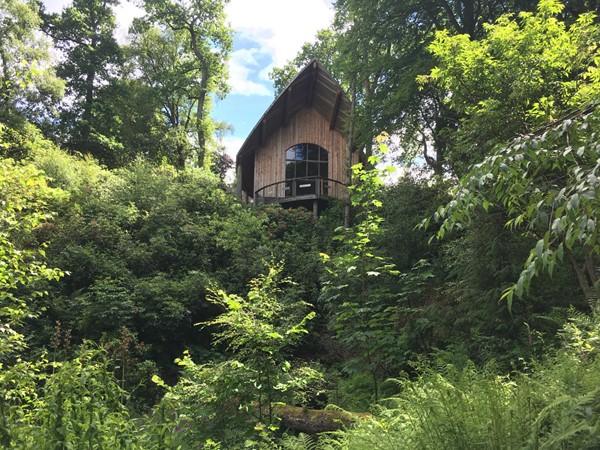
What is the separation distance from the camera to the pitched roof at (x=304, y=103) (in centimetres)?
1850

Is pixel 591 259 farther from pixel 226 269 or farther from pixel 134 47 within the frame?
pixel 134 47

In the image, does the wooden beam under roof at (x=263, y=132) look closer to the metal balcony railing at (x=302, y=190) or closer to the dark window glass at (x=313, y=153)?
the dark window glass at (x=313, y=153)

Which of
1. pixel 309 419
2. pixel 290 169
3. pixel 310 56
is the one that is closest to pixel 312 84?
pixel 290 169

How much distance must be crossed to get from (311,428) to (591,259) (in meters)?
4.45

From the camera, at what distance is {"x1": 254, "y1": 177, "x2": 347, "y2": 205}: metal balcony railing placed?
18.3 m

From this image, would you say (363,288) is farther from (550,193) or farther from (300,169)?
(300,169)

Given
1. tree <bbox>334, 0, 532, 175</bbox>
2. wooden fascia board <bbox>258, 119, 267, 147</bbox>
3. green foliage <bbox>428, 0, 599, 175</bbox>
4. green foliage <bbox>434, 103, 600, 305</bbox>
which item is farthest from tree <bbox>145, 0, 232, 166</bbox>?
green foliage <bbox>434, 103, 600, 305</bbox>

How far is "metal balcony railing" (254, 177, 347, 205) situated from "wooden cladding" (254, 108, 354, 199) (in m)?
0.54

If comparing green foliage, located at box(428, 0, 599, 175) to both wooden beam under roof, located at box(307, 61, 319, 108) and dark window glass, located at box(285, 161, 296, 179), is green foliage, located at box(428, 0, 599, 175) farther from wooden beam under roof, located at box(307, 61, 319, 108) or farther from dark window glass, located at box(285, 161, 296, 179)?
dark window glass, located at box(285, 161, 296, 179)

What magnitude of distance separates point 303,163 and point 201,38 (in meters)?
15.8

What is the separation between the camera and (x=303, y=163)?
2058 centimetres

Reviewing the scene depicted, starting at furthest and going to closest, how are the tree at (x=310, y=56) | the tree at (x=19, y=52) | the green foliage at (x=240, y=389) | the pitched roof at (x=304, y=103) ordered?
the tree at (x=310, y=56) < the tree at (x=19, y=52) < the pitched roof at (x=304, y=103) < the green foliage at (x=240, y=389)

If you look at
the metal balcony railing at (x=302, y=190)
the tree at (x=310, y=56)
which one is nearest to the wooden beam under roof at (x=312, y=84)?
the metal balcony railing at (x=302, y=190)

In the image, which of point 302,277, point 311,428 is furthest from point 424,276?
point 302,277
